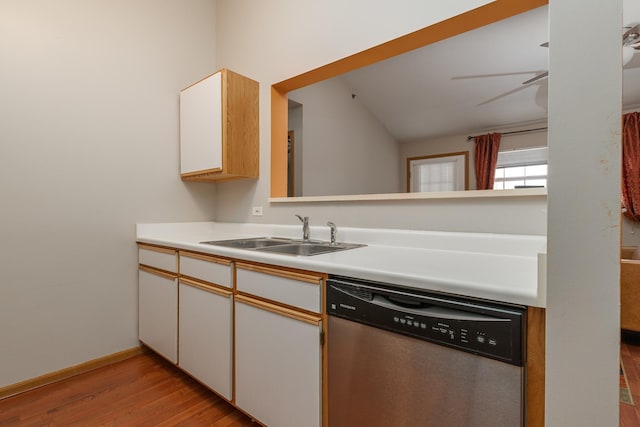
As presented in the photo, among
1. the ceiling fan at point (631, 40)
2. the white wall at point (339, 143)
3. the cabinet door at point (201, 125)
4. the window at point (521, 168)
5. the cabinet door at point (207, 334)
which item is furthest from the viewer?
the window at point (521, 168)

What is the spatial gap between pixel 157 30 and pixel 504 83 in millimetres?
3720

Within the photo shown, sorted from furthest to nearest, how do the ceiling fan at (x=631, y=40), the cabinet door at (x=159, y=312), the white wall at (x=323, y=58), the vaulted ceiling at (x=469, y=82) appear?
the vaulted ceiling at (x=469, y=82) → the ceiling fan at (x=631, y=40) → the cabinet door at (x=159, y=312) → the white wall at (x=323, y=58)

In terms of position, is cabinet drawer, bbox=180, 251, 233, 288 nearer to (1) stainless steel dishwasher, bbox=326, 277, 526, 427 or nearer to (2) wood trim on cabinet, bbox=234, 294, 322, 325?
(2) wood trim on cabinet, bbox=234, 294, 322, 325

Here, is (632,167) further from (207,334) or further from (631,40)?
(207,334)

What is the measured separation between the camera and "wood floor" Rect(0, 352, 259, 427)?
1.54m

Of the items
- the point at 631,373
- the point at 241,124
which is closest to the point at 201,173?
the point at 241,124

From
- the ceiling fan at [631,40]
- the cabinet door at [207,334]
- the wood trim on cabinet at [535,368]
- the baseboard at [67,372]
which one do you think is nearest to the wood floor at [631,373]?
the wood trim on cabinet at [535,368]

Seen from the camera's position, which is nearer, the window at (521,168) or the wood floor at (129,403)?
the wood floor at (129,403)

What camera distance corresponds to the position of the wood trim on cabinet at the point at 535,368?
737mm

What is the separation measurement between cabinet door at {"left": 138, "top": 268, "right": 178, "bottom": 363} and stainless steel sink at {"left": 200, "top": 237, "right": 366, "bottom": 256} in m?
0.43

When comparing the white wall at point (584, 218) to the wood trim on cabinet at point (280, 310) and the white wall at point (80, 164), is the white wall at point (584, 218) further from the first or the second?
the white wall at point (80, 164)

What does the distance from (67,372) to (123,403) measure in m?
0.59

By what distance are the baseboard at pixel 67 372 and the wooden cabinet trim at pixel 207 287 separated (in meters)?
0.90

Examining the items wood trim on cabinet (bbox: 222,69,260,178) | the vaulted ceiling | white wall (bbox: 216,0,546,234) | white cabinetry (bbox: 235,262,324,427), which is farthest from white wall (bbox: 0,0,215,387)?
the vaulted ceiling
